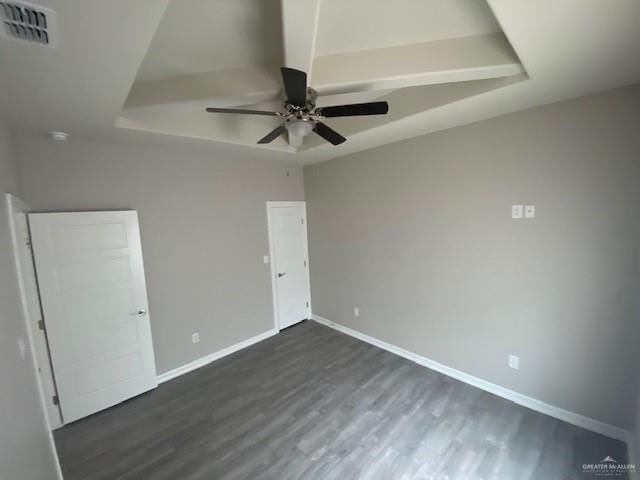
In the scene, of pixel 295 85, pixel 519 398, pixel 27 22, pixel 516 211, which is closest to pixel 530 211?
pixel 516 211

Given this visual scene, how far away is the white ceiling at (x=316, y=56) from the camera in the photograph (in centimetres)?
118

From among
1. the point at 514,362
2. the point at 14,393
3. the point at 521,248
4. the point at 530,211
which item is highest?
the point at 530,211

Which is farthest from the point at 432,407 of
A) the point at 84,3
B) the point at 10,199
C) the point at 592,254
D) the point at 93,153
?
the point at 93,153

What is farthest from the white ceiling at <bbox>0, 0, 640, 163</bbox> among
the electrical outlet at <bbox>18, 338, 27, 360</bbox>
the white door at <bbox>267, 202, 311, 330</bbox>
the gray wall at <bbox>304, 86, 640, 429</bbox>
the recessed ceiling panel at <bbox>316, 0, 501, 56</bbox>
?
the white door at <bbox>267, 202, 311, 330</bbox>

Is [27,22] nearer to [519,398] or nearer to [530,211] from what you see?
[530,211]

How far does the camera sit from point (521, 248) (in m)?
2.38

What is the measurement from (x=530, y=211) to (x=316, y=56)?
219cm

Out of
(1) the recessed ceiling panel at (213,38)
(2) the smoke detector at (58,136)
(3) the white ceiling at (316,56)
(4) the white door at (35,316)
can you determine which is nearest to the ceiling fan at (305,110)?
(3) the white ceiling at (316,56)

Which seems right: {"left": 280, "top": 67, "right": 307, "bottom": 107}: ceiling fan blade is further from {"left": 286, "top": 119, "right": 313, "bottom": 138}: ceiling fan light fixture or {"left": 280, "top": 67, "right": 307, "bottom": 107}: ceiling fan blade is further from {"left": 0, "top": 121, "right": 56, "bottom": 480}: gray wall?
{"left": 0, "top": 121, "right": 56, "bottom": 480}: gray wall

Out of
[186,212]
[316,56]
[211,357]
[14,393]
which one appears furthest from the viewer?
[211,357]

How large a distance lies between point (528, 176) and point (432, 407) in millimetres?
2279

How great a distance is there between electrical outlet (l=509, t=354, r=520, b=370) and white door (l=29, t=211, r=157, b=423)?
373cm

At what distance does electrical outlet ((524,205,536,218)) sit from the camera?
229 cm

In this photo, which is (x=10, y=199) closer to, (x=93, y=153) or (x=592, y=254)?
(x=93, y=153)
